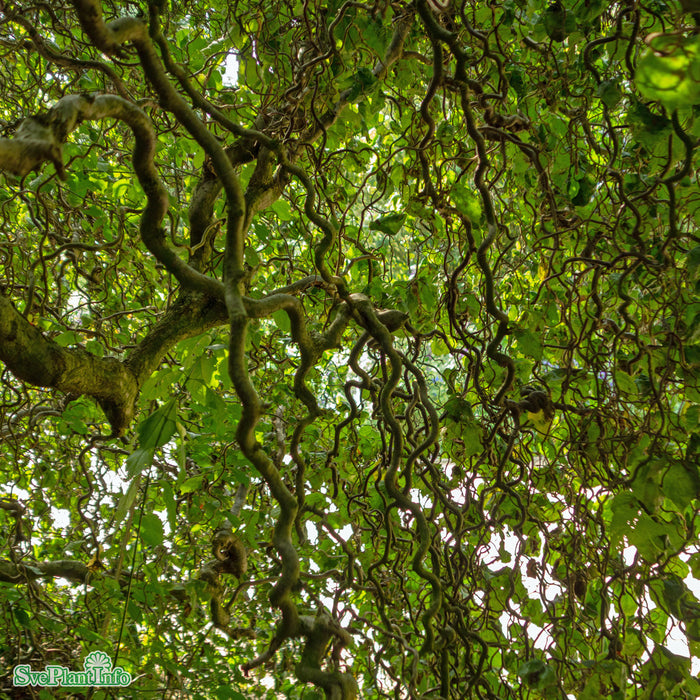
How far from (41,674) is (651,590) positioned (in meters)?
2.08

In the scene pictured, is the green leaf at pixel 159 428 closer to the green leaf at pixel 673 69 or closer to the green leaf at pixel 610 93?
the green leaf at pixel 673 69

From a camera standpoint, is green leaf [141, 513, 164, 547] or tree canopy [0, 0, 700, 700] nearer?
tree canopy [0, 0, 700, 700]

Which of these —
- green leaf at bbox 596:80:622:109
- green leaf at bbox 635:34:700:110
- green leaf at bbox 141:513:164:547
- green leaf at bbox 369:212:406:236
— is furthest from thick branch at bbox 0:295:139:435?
green leaf at bbox 596:80:622:109

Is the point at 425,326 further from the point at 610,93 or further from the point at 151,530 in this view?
the point at 151,530

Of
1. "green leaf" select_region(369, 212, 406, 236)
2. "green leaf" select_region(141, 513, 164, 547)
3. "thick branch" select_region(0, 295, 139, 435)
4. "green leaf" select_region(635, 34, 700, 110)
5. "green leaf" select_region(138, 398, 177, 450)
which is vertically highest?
"green leaf" select_region(369, 212, 406, 236)

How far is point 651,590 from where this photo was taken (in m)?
1.30

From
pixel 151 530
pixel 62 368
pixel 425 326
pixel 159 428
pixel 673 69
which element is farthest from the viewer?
pixel 425 326

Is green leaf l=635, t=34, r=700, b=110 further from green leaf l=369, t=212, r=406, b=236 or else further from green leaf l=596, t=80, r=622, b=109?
green leaf l=369, t=212, r=406, b=236

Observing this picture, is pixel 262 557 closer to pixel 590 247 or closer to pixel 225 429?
pixel 225 429

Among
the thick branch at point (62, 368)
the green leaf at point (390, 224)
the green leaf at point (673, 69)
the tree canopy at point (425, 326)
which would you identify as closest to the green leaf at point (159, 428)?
the tree canopy at point (425, 326)

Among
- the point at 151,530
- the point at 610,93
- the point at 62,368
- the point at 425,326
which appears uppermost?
the point at 610,93

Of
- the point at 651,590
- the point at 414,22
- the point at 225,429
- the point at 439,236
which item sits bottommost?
the point at 651,590

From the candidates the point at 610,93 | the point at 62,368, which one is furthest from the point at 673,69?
the point at 62,368

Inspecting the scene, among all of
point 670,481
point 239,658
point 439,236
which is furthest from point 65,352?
point 239,658
